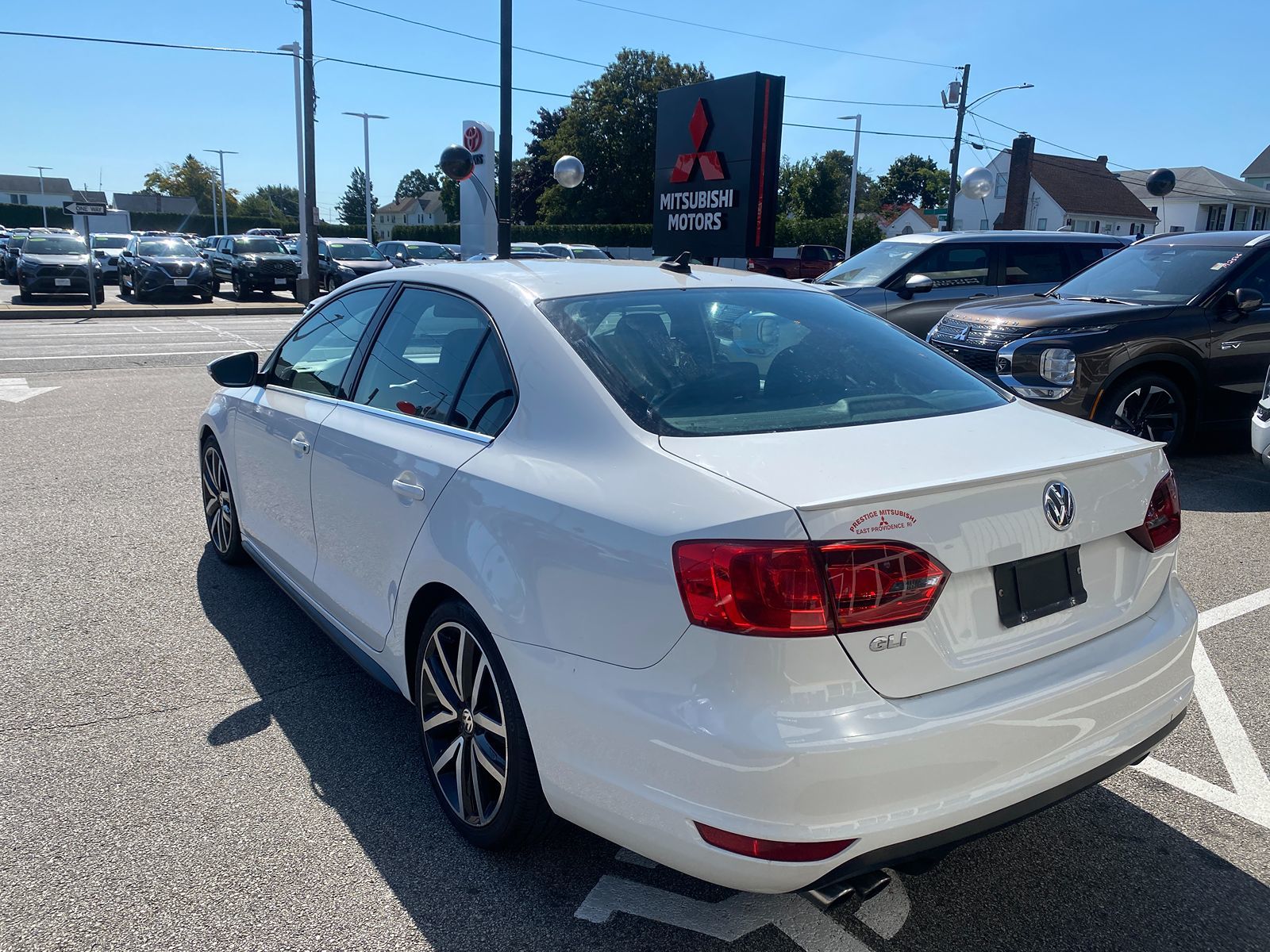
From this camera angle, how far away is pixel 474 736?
277 cm

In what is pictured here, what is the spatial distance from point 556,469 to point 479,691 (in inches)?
27.2

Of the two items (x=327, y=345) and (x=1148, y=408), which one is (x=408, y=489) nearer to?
(x=327, y=345)

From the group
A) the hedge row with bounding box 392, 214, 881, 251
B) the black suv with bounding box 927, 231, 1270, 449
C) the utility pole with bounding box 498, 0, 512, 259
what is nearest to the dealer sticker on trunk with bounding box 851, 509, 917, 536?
the black suv with bounding box 927, 231, 1270, 449

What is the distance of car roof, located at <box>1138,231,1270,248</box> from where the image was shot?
7.84 metres

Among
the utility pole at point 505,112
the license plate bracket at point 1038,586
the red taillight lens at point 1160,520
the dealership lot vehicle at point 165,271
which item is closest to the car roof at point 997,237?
the utility pole at point 505,112

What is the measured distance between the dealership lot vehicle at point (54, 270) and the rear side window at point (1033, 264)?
20939mm

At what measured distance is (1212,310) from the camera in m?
7.46

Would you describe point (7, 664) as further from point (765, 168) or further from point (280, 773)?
point (765, 168)

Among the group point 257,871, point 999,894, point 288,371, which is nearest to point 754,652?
point 999,894

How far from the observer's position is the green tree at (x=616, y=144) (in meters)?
65.3

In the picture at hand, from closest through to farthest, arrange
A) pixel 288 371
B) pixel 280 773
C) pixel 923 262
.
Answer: pixel 280 773 < pixel 288 371 < pixel 923 262

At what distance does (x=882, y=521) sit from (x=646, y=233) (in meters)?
56.6

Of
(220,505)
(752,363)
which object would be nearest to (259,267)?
(220,505)

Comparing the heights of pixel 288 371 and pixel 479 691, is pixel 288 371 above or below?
above
